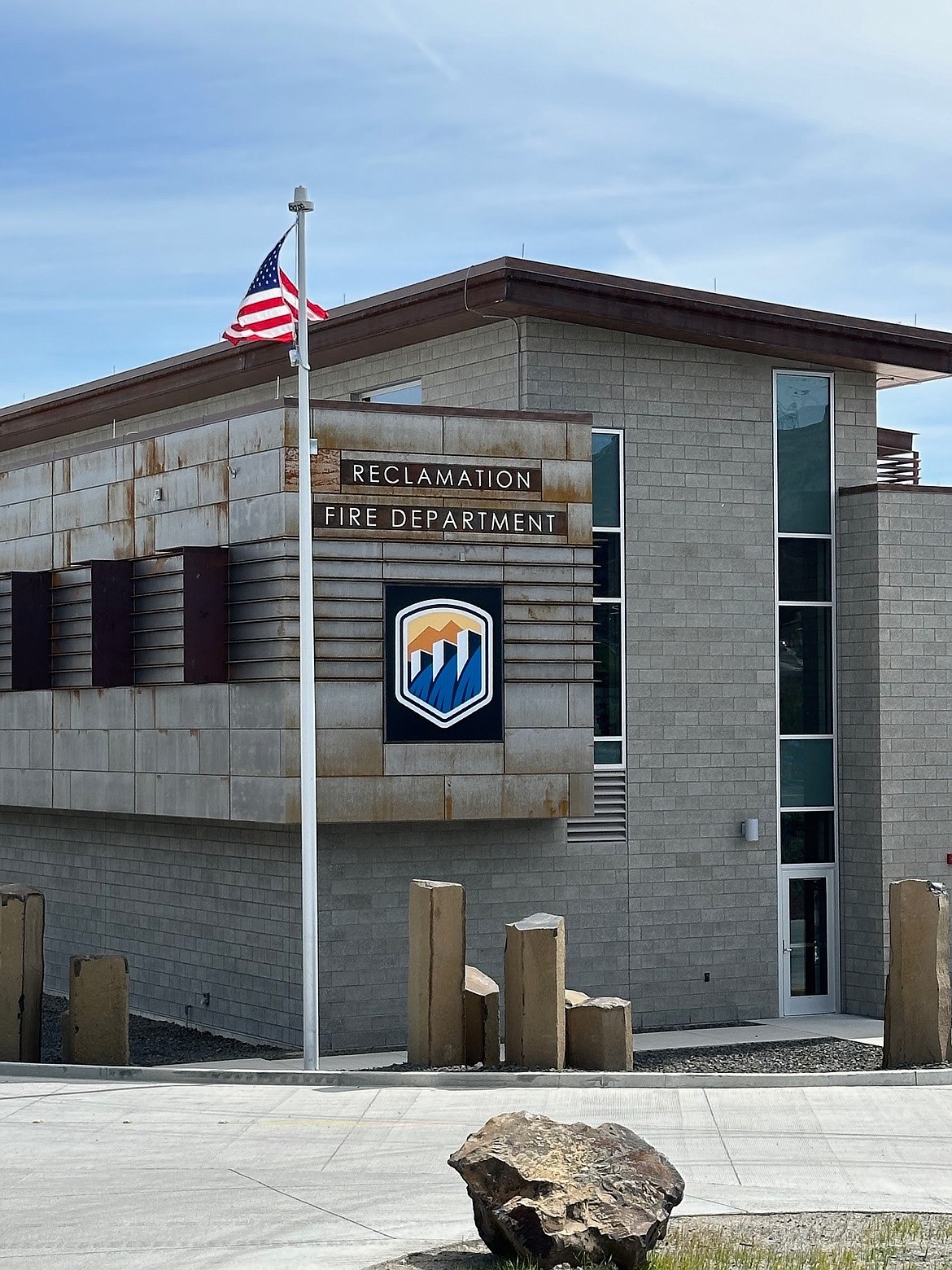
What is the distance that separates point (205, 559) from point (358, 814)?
3.33 meters

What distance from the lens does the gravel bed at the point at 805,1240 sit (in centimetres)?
949

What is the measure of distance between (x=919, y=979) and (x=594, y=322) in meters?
8.99

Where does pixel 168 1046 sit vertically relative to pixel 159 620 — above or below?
below

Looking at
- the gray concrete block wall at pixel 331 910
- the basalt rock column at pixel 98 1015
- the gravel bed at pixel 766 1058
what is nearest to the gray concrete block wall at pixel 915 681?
the gravel bed at pixel 766 1058

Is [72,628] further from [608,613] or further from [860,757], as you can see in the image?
[860,757]

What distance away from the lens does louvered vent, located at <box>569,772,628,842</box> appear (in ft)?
69.6

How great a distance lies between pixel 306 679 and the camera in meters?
17.0

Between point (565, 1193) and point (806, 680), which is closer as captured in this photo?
point (565, 1193)

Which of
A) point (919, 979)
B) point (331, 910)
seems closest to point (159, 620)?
point (331, 910)

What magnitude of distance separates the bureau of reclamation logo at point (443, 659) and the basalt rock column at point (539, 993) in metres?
4.06

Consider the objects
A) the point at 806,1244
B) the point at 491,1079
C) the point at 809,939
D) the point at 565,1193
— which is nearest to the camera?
the point at 565,1193

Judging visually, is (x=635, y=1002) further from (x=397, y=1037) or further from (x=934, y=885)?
(x=934, y=885)

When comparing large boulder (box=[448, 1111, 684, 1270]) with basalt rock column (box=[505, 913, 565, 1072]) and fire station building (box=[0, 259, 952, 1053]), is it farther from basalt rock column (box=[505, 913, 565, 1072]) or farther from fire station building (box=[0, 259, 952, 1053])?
fire station building (box=[0, 259, 952, 1053])

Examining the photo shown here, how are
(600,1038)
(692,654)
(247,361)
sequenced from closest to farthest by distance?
(600,1038)
(692,654)
(247,361)
